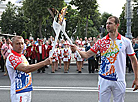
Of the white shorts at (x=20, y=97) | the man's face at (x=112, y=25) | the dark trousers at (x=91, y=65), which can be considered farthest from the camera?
the dark trousers at (x=91, y=65)

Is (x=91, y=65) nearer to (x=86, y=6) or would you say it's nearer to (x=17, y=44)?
(x=17, y=44)

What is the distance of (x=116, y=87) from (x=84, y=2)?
87.7 ft

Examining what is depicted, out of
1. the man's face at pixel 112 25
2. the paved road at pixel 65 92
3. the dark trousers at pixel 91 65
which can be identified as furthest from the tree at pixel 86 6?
the man's face at pixel 112 25

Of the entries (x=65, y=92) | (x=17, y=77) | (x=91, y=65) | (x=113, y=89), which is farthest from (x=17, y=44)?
(x=91, y=65)

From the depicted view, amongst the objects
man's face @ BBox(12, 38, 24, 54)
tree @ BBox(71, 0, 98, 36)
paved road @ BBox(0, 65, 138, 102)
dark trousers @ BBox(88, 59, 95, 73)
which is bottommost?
paved road @ BBox(0, 65, 138, 102)

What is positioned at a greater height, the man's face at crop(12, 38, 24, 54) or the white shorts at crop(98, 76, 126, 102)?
the man's face at crop(12, 38, 24, 54)

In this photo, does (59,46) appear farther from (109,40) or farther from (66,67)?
(109,40)

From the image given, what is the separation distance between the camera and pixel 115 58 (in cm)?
401

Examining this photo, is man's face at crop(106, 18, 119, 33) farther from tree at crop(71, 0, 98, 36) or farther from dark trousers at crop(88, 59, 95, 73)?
tree at crop(71, 0, 98, 36)

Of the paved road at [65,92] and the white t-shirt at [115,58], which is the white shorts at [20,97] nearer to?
the white t-shirt at [115,58]

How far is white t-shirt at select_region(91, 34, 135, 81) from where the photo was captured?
13.1 ft

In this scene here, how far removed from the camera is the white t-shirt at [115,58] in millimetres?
3994

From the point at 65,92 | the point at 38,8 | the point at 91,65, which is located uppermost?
the point at 38,8

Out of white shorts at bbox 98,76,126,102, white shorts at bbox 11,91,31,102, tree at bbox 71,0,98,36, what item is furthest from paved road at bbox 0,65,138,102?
tree at bbox 71,0,98,36
